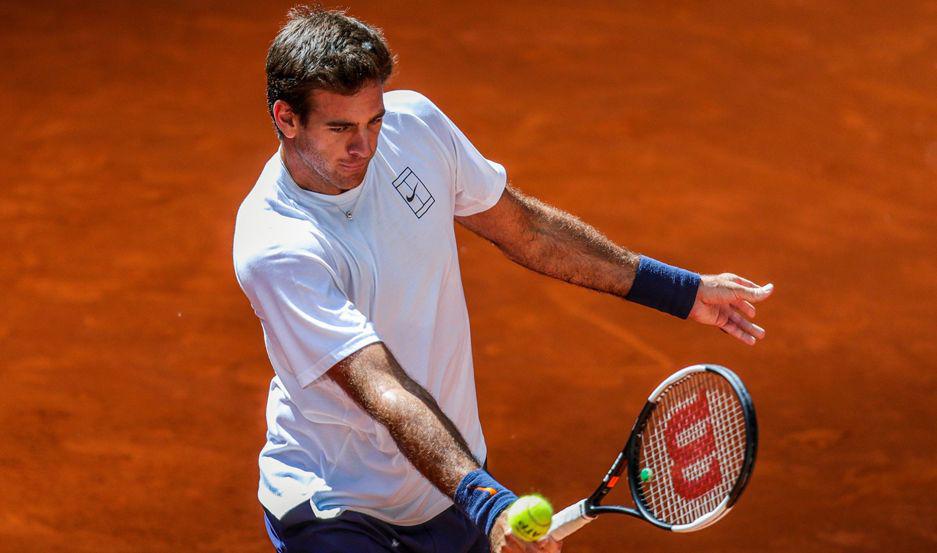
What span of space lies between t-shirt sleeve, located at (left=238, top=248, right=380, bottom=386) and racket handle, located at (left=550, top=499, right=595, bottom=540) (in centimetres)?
57

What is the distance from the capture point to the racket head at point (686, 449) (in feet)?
10.2

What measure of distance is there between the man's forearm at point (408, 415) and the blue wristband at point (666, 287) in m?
0.97

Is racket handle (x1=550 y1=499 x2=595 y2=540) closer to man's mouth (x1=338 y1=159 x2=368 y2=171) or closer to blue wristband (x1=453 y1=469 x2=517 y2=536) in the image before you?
blue wristband (x1=453 y1=469 x2=517 y2=536)

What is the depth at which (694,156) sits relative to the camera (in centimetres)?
668

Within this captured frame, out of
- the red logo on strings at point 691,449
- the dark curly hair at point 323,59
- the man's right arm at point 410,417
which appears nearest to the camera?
the man's right arm at point 410,417

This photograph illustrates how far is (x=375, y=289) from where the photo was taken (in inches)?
125

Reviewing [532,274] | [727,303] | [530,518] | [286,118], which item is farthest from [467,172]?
[532,274]

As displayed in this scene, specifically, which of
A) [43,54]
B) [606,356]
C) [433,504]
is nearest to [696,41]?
[606,356]

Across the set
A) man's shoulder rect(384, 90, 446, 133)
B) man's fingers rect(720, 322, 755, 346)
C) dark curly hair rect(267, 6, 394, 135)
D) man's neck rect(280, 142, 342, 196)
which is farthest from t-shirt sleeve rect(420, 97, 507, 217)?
man's fingers rect(720, 322, 755, 346)

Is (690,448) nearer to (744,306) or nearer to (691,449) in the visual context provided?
(691,449)

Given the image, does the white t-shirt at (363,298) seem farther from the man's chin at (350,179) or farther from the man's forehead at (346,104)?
the man's forehead at (346,104)

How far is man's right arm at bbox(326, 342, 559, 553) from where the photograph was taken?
2.82 metres

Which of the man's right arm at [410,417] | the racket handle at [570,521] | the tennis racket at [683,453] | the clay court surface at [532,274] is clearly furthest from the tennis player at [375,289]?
the clay court surface at [532,274]

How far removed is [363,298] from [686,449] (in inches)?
32.9
